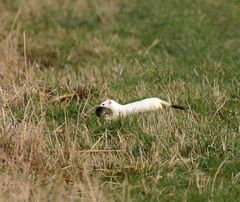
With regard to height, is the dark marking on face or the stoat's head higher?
the stoat's head

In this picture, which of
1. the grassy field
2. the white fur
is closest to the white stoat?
the white fur

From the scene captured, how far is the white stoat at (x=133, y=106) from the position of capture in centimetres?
706

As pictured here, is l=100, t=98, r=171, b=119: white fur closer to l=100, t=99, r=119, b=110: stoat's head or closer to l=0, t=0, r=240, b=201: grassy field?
l=100, t=99, r=119, b=110: stoat's head

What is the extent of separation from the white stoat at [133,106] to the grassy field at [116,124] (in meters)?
0.13

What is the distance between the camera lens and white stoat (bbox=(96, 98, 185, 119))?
7.06m

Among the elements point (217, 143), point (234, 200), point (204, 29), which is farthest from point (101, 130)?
point (204, 29)

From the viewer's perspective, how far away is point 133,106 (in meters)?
7.15

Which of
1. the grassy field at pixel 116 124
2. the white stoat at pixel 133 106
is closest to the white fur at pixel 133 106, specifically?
the white stoat at pixel 133 106

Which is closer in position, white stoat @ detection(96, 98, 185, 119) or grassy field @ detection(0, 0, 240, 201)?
grassy field @ detection(0, 0, 240, 201)

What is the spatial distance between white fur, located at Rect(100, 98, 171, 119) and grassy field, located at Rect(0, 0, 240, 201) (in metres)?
0.13

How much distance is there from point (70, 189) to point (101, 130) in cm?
122

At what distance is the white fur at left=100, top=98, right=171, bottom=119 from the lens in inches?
278

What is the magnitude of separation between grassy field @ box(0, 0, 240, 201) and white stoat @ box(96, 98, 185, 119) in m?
0.13

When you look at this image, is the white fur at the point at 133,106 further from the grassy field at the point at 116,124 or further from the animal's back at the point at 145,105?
the grassy field at the point at 116,124
